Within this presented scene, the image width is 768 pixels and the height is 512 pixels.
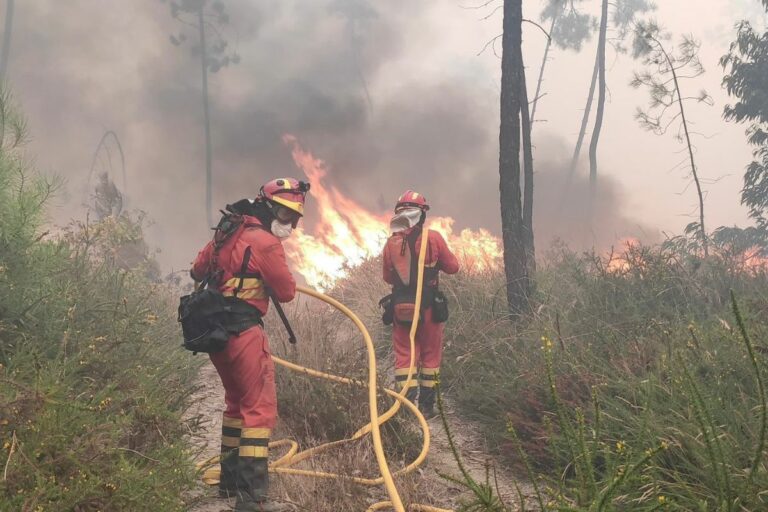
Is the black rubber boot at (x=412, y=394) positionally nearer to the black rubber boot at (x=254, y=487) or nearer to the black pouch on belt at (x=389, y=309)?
the black pouch on belt at (x=389, y=309)

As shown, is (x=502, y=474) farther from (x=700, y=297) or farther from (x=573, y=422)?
(x=700, y=297)

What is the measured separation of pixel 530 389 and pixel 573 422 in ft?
2.44

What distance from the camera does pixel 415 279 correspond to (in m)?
6.23

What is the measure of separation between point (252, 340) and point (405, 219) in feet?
8.87

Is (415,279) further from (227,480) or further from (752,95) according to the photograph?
(752,95)

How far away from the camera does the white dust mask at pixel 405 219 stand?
6195 mm

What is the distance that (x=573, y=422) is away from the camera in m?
4.22

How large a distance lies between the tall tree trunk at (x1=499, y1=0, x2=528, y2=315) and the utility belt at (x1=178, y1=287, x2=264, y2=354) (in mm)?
4353

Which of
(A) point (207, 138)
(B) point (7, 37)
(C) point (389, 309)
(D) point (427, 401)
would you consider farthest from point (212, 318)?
(A) point (207, 138)

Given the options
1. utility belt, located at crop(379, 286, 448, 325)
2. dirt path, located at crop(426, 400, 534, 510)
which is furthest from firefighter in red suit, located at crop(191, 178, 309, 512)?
utility belt, located at crop(379, 286, 448, 325)

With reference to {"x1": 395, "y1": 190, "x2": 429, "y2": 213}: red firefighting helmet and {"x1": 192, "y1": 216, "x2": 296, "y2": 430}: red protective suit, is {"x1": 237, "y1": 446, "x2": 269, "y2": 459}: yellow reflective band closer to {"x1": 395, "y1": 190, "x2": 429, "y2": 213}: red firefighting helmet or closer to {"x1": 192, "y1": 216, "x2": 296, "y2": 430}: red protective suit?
{"x1": 192, "y1": 216, "x2": 296, "y2": 430}: red protective suit

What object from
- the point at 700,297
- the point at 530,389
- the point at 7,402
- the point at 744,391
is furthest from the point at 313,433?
the point at 700,297

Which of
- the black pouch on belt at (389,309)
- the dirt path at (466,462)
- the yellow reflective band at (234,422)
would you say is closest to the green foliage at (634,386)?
the dirt path at (466,462)

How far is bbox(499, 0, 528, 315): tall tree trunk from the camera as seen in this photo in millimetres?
7496
